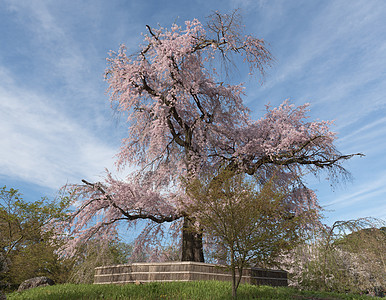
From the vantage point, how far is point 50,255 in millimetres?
18906

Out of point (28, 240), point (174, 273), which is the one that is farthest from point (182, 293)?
point (28, 240)

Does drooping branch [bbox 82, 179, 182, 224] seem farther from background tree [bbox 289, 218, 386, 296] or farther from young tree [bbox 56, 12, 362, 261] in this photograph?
background tree [bbox 289, 218, 386, 296]

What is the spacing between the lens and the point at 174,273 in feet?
38.5

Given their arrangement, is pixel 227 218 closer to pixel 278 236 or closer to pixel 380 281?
pixel 278 236

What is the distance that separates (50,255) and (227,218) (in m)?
14.8

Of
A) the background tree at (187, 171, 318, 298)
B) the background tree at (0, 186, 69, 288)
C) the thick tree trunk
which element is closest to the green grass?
the background tree at (187, 171, 318, 298)

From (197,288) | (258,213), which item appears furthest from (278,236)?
(197,288)

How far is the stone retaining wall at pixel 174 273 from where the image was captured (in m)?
11.7

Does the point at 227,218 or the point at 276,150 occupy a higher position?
the point at 276,150

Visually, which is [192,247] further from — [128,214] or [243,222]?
[243,222]

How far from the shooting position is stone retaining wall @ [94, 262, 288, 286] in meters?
11.7

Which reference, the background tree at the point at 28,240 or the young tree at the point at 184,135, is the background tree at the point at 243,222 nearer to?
the young tree at the point at 184,135

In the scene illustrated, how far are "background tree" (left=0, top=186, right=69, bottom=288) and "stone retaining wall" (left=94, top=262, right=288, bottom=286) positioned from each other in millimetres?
7170

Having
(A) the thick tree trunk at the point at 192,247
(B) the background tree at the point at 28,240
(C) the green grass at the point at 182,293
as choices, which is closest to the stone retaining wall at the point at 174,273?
Answer: (C) the green grass at the point at 182,293
